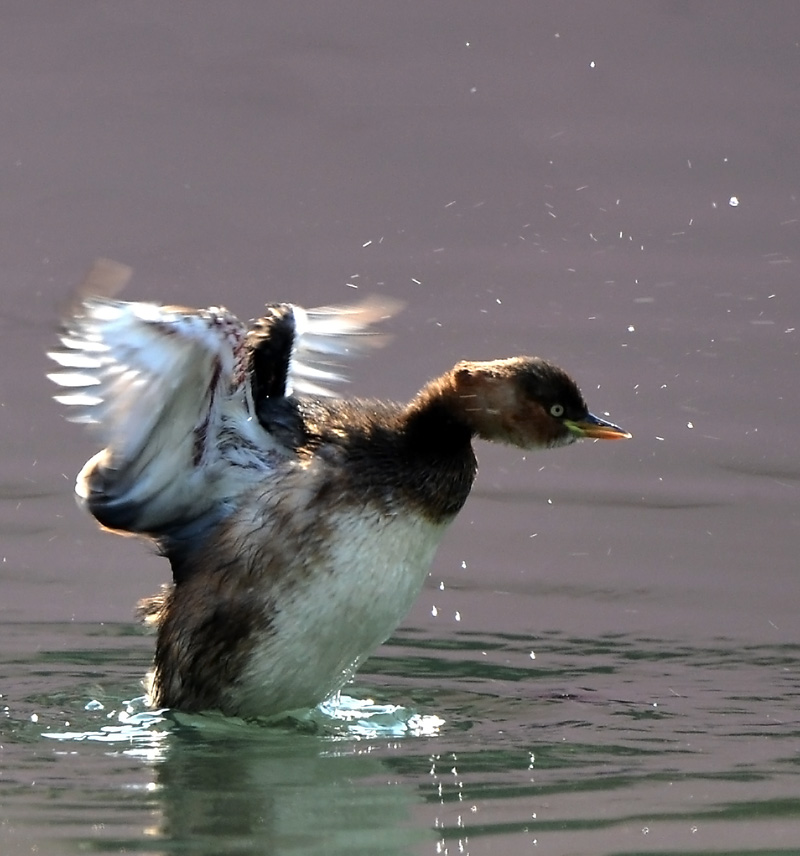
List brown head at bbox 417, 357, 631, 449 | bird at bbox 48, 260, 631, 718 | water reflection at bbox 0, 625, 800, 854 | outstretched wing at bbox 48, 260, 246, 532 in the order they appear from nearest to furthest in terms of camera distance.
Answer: water reflection at bbox 0, 625, 800, 854, outstretched wing at bbox 48, 260, 246, 532, bird at bbox 48, 260, 631, 718, brown head at bbox 417, 357, 631, 449

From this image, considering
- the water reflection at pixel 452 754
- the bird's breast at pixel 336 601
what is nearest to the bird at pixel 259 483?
the bird's breast at pixel 336 601

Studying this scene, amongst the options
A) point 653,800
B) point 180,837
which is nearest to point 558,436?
point 653,800

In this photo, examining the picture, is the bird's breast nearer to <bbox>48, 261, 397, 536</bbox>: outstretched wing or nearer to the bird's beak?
<bbox>48, 261, 397, 536</bbox>: outstretched wing

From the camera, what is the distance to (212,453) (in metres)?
6.78

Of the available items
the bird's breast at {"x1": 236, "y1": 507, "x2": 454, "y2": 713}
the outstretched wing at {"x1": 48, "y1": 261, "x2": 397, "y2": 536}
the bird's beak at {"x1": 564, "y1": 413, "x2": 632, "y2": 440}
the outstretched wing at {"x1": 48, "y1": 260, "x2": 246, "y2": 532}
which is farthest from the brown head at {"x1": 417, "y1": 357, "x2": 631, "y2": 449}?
the outstretched wing at {"x1": 48, "y1": 260, "x2": 246, "y2": 532}

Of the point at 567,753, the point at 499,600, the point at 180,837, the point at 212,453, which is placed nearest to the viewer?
the point at 180,837

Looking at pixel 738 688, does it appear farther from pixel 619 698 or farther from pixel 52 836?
pixel 52 836

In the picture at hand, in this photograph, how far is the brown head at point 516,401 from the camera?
22.9ft

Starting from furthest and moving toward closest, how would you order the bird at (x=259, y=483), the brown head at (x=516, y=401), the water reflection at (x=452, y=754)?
the brown head at (x=516, y=401)
the bird at (x=259, y=483)
the water reflection at (x=452, y=754)

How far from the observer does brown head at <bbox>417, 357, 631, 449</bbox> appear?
22.9 ft

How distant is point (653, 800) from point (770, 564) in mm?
3206

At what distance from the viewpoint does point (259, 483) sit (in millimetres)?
6781

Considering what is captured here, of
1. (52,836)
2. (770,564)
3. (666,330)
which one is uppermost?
(666,330)

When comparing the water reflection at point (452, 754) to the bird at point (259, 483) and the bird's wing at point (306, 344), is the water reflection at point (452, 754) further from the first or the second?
the bird's wing at point (306, 344)
